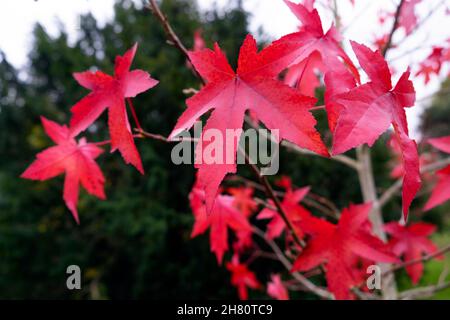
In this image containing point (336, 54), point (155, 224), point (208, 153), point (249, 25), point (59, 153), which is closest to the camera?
point (208, 153)

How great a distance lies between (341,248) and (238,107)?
53 centimetres

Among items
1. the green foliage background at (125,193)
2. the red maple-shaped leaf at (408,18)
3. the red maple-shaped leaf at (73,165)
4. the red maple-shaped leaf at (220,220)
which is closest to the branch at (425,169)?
the red maple-shaped leaf at (408,18)

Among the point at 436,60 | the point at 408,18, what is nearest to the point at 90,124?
the point at 408,18

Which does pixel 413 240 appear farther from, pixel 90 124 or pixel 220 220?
pixel 90 124

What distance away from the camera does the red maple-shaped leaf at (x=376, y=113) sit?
499mm

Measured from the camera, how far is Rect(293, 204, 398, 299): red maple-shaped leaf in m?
0.88

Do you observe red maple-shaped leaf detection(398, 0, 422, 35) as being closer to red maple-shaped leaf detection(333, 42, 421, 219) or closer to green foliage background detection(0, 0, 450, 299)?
red maple-shaped leaf detection(333, 42, 421, 219)

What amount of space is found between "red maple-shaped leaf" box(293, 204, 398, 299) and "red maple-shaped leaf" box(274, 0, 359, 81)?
1.32 ft

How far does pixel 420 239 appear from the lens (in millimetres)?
1497

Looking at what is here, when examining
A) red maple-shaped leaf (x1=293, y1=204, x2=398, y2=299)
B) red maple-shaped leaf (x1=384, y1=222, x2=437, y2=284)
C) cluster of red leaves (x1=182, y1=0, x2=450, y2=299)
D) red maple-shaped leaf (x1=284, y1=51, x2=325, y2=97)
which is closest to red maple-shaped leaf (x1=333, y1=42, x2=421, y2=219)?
cluster of red leaves (x1=182, y1=0, x2=450, y2=299)

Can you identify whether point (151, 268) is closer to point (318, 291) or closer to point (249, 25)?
point (318, 291)

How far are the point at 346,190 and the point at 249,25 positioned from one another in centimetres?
246

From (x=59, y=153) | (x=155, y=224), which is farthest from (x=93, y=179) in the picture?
(x=155, y=224)
